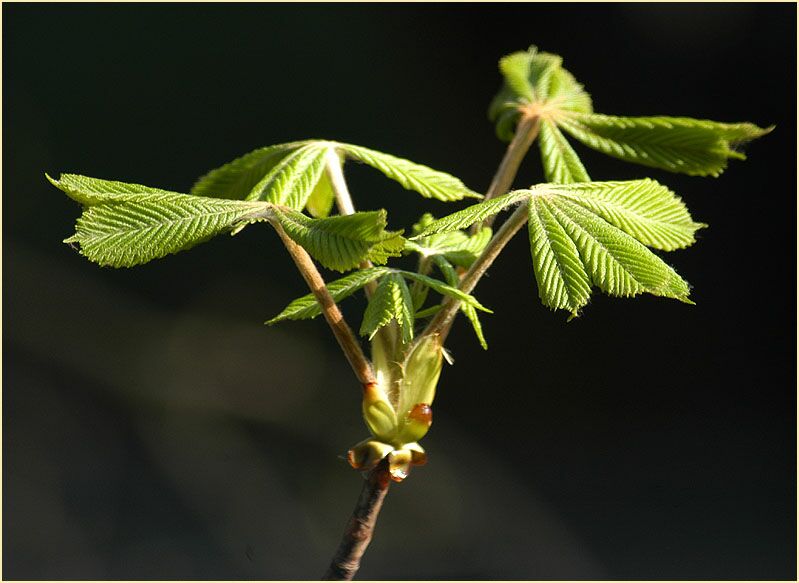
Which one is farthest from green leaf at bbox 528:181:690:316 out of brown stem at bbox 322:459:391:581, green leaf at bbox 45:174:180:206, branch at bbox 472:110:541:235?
green leaf at bbox 45:174:180:206

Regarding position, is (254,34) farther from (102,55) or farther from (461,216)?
(461,216)

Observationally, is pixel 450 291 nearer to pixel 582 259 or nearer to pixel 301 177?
pixel 582 259

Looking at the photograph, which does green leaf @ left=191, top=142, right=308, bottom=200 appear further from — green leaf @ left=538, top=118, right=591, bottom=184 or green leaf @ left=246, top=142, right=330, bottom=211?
green leaf @ left=538, top=118, right=591, bottom=184

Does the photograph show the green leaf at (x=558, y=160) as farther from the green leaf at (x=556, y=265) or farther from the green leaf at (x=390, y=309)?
the green leaf at (x=390, y=309)

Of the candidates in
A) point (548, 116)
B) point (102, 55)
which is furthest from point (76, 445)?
point (548, 116)

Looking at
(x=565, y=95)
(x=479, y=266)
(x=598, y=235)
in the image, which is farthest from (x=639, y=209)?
(x=565, y=95)

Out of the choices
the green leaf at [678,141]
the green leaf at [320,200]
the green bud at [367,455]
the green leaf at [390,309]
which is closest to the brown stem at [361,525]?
the green bud at [367,455]
